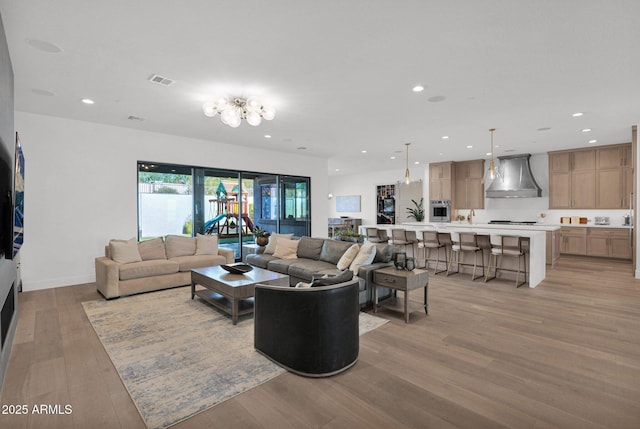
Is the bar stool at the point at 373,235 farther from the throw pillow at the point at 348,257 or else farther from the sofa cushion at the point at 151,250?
the sofa cushion at the point at 151,250

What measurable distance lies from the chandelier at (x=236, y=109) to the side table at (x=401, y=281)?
2.56m

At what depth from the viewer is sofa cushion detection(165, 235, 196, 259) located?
18.6ft

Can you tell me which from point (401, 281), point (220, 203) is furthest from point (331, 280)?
point (220, 203)

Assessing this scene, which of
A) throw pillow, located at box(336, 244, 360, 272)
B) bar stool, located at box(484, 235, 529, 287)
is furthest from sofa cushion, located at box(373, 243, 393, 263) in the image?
bar stool, located at box(484, 235, 529, 287)

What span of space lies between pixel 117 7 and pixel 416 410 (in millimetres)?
3610

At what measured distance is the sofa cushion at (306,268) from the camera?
4.55 metres

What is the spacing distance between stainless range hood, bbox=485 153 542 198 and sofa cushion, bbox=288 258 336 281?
6830 mm

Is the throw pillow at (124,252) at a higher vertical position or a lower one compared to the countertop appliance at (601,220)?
lower

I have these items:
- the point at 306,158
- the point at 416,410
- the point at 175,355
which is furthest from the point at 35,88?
the point at 306,158

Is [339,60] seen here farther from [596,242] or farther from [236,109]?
[596,242]

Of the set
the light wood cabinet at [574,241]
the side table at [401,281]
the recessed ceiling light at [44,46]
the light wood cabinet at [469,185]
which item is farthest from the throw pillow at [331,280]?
the light wood cabinet at [469,185]

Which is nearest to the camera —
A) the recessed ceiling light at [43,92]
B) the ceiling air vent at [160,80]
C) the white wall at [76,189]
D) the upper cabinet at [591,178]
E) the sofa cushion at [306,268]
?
the ceiling air vent at [160,80]

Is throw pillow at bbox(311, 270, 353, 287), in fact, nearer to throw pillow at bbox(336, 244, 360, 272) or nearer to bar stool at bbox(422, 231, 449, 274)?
throw pillow at bbox(336, 244, 360, 272)

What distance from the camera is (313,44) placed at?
293cm
